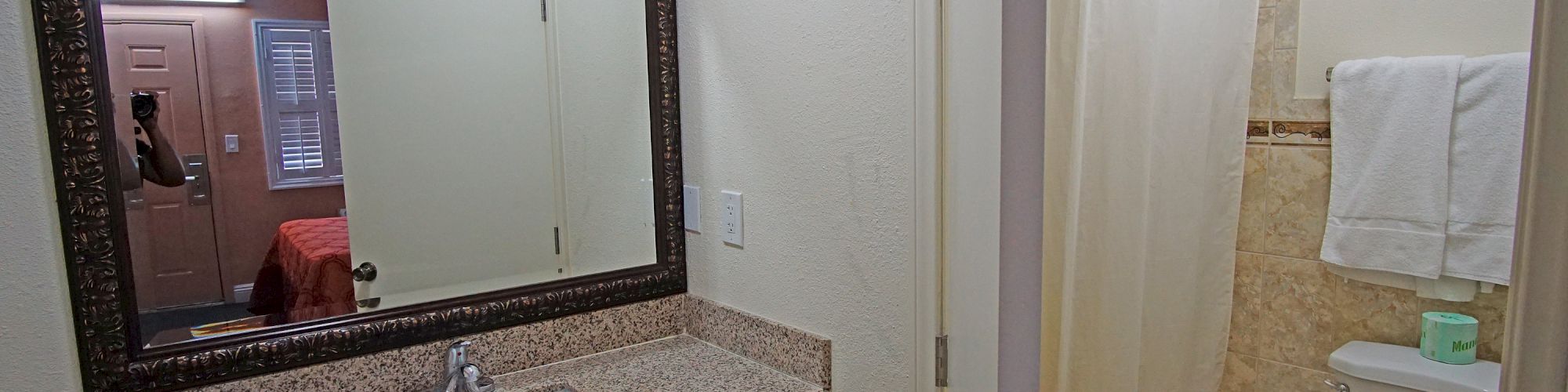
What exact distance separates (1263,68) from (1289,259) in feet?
1.62

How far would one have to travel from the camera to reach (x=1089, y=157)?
5.77 feet

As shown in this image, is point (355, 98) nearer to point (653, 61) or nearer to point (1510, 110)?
point (653, 61)

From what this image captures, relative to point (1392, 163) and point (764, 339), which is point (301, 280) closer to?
point (764, 339)

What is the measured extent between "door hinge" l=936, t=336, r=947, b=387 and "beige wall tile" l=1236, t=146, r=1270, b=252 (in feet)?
4.22

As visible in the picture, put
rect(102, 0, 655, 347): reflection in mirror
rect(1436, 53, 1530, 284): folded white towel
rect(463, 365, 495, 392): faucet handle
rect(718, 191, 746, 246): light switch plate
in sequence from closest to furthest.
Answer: rect(102, 0, 655, 347): reflection in mirror
rect(463, 365, 495, 392): faucet handle
rect(718, 191, 746, 246): light switch plate
rect(1436, 53, 1530, 284): folded white towel

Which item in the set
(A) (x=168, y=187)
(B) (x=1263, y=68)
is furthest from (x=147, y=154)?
(B) (x=1263, y=68)

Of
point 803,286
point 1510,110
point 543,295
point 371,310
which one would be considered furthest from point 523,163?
point 1510,110

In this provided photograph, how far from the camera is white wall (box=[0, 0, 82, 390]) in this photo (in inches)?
36.5

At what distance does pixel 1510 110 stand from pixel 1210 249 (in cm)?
63

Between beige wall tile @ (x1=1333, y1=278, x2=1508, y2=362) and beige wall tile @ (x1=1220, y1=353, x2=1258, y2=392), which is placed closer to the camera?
beige wall tile @ (x1=1333, y1=278, x2=1508, y2=362)

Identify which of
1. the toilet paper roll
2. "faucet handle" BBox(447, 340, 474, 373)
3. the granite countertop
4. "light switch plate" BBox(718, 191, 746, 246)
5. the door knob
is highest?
"light switch plate" BBox(718, 191, 746, 246)

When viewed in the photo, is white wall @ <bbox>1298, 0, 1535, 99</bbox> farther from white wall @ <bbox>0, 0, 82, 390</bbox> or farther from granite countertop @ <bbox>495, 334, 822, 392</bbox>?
white wall @ <bbox>0, 0, 82, 390</bbox>

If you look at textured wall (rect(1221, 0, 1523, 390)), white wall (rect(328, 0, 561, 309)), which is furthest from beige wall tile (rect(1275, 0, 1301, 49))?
white wall (rect(328, 0, 561, 309))

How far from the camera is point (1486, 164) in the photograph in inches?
65.4
